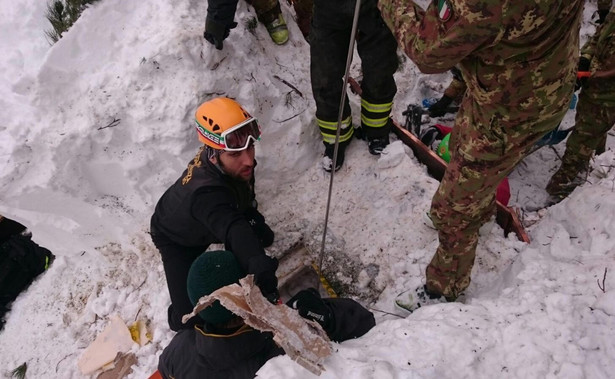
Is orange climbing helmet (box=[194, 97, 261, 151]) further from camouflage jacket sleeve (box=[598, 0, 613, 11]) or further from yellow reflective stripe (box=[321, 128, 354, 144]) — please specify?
camouflage jacket sleeve (box=[598, 0, 613, 11])

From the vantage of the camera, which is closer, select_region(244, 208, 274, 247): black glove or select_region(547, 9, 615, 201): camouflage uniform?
select_region(547, 9, 615, 201): camouflage uniform

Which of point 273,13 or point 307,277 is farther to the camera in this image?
point 273,13

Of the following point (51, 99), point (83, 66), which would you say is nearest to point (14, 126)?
point (51, 99)

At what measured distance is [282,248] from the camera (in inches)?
131

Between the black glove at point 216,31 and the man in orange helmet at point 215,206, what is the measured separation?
788 mm

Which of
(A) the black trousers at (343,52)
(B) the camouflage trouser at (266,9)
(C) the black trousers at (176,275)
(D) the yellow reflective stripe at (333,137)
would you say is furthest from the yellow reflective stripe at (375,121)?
(C) the black trousers at (176,275)

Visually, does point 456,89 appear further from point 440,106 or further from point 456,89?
point 440,106

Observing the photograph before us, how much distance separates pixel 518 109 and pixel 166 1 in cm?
296

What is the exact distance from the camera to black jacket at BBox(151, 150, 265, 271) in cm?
238

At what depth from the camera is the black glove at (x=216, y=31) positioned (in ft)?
10.2

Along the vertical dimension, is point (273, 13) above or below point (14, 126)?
above

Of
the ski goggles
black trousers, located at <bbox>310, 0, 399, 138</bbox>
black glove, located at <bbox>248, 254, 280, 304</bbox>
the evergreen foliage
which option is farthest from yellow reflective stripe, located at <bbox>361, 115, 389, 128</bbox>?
the evergreen foliage

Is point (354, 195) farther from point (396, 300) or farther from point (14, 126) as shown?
point (14, 126)

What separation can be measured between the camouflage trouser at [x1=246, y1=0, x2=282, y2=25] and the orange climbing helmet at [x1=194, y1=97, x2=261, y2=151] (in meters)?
1.66
